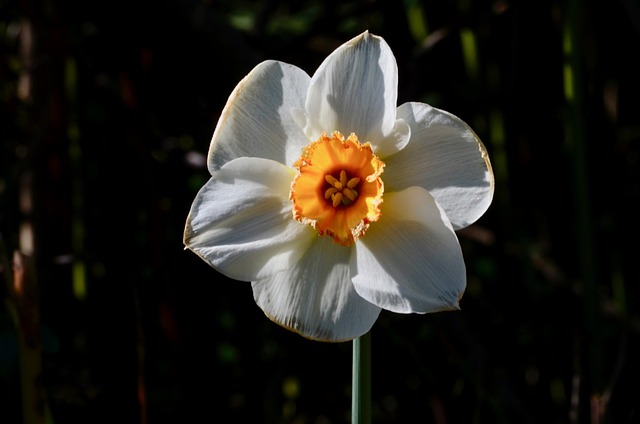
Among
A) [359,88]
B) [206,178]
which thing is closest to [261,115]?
[359,88]

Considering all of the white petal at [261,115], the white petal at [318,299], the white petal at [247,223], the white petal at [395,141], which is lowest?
the white petal at [318,299]

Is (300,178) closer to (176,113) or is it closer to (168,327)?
(168,327)

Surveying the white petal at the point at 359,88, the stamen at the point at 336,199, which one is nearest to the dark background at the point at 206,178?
the stamen at the point at 336,199

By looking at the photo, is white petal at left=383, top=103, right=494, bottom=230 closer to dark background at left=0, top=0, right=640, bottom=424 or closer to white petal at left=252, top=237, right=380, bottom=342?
white petal at left=252, top=237, right=380, bottom=342

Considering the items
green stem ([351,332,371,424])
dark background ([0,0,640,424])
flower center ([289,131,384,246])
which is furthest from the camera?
dark background ([0,0,640,424])

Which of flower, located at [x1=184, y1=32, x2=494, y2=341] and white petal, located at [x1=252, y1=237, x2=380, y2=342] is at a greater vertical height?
flower, located at [x1=184, y1=32, x2=494, y2=341]

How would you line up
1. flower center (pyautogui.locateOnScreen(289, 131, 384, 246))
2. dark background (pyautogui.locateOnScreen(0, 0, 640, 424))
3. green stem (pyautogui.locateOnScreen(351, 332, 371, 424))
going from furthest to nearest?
dark background (pyautogui.locateOnScreen(0, 0, 640, 424)) → flower center (pyautogui.locateOnScreen(289, 131, 384, 246)) → green stem (pyautogui.locateOnScreen(351, 332, 371, 424))

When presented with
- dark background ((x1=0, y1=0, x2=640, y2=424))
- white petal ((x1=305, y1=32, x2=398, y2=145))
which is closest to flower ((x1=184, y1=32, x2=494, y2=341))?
white petal ((x1=305, y1=32, x2=398, y2=145))

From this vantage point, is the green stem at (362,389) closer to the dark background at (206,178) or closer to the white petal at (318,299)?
the white petal at (318,299)

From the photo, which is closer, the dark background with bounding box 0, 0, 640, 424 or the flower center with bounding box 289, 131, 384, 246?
the flower center with bounding box 289, 131, 384, 246
